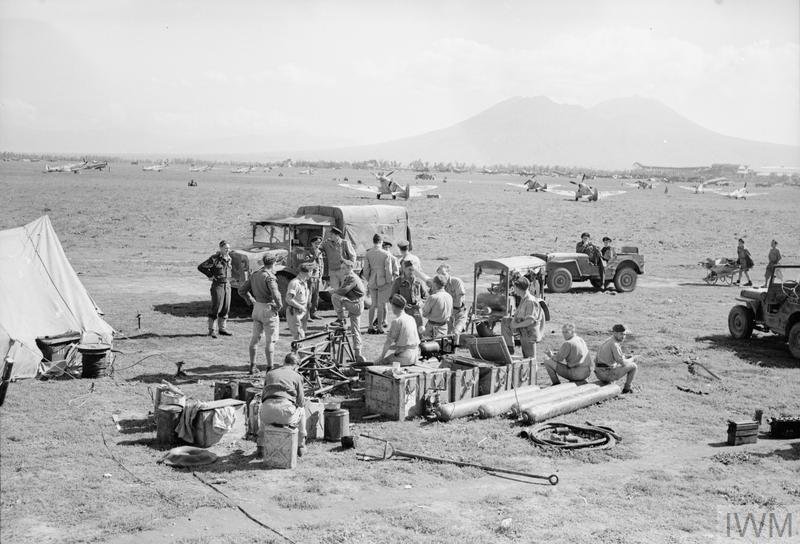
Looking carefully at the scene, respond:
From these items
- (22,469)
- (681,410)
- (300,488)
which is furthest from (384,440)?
(681,410)

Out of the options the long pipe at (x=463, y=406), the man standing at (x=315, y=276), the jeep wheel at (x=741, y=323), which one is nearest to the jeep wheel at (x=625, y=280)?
the jeep wheel at (x=741, y=323)

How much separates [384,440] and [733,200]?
6317cm

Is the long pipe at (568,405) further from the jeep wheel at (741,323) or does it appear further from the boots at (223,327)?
the boots at (223,327)

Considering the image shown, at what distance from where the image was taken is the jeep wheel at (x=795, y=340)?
1325 cm

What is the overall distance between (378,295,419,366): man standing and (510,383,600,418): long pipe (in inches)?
63.2

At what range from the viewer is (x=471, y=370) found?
9.92 metres

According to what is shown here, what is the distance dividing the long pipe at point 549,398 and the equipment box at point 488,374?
1.78 feet

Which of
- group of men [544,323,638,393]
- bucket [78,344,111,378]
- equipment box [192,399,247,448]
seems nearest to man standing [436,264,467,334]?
group of men [544,323,638,393]

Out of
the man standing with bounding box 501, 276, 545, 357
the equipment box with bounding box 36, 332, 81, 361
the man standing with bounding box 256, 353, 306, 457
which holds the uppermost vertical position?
the man standing with bounding box 501, 276, 545, 357

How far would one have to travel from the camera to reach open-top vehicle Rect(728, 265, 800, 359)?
13.5 meters

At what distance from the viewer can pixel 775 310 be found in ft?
46.1

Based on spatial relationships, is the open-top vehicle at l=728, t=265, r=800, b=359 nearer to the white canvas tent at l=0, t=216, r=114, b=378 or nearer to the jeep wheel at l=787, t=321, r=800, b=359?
the jeep wheel at l=787, t=321, r=800, b=359

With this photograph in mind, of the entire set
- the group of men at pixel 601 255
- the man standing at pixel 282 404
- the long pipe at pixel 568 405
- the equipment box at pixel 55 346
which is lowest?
the long pipe at pixel 568 405

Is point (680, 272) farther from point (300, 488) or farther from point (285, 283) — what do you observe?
point (300, 488)
